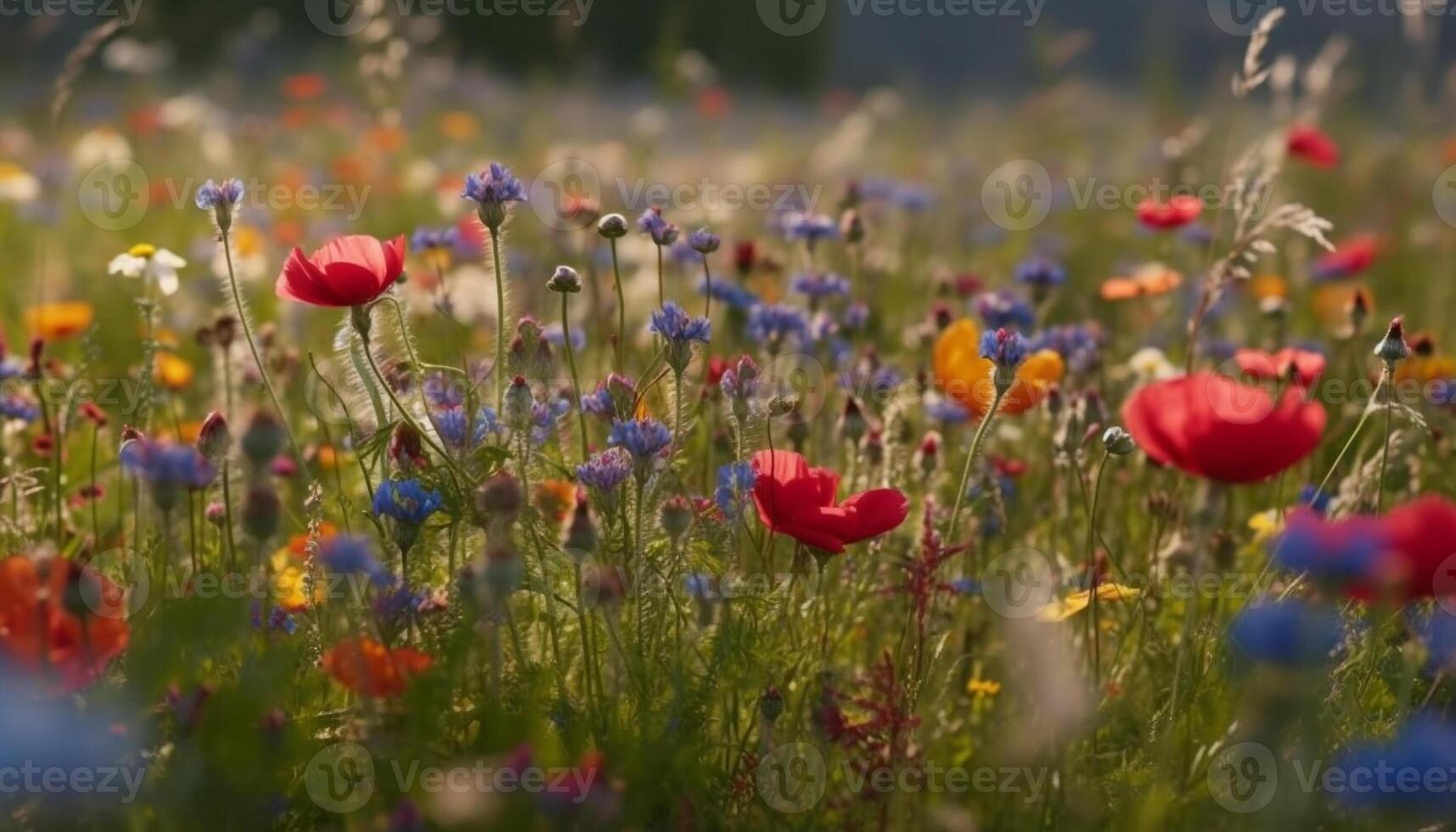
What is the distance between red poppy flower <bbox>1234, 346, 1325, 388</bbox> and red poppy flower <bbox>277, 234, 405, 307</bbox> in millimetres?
1540

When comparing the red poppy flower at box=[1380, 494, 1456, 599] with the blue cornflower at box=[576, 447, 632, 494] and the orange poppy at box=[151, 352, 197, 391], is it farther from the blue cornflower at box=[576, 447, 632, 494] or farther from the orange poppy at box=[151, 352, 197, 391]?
the orange poppy at box=[151, 352, 197, 391]

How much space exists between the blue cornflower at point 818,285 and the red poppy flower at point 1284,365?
0.75 m

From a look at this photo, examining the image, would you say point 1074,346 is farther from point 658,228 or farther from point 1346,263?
point 1346,263

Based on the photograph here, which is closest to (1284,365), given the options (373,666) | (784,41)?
(373,666)

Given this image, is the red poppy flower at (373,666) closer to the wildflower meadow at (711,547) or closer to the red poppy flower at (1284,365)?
the wildflower meadow at (711,547)

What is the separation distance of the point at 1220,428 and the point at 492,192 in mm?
964

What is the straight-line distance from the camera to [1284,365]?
243 cm

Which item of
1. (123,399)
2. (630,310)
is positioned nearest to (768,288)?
(630,310)

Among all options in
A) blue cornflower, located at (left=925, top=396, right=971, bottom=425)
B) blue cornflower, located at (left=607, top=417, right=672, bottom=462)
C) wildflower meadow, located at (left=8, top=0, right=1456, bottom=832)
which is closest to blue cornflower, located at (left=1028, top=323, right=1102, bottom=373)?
wildflower meadow, located at (left=8, top=0, right=1456, bottom=832)

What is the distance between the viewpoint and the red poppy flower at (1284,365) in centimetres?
246

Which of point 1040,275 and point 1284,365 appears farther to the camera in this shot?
point 1040,275

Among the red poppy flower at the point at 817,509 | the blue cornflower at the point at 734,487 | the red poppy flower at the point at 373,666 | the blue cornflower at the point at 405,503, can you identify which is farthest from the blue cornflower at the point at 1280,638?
the blue cornflower at the point at 405,503

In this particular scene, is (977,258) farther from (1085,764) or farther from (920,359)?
(1085,764)

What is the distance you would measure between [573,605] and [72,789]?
2.01 ft
